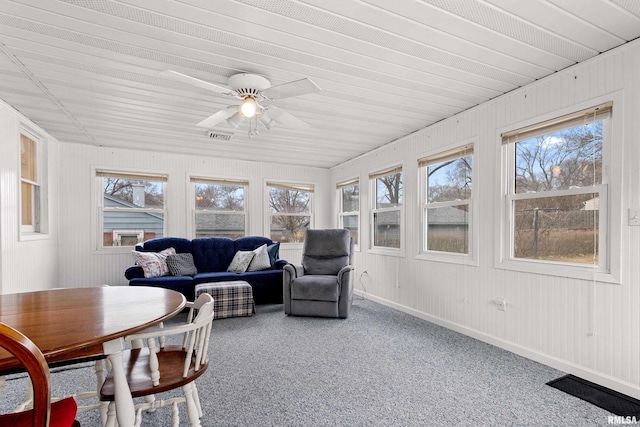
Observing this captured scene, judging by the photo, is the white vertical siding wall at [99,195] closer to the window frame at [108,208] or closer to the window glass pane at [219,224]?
the window frame at [108,208]

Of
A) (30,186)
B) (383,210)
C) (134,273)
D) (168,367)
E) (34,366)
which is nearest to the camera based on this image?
(34,366)

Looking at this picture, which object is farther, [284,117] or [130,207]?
[130,207]

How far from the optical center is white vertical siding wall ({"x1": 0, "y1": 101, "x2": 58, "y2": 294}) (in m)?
3.12

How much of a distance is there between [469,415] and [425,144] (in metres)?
2.93

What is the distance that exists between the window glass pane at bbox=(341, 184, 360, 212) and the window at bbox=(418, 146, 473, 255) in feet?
5.49

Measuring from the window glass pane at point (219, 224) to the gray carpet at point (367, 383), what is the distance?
2.50 metres

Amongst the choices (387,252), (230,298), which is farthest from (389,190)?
(230,298)

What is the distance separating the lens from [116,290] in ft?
6.42

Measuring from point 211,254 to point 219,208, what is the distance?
1038 mm

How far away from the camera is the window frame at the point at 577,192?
222cm

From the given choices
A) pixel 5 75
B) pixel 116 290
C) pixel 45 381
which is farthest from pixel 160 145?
pixel 45 381

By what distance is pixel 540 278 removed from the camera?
2.68 meters

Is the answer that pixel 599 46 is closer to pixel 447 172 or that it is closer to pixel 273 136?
pixel 447 172

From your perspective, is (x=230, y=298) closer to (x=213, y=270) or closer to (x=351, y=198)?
(x=213, y=270)
